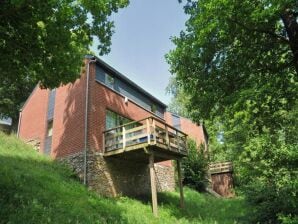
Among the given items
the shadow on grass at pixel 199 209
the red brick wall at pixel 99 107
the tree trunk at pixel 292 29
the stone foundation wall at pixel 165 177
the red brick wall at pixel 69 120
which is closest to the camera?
the tree trunk at pixel 292 29

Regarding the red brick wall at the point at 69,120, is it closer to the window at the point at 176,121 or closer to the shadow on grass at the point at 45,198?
the shadow on grass at the point at 45,198

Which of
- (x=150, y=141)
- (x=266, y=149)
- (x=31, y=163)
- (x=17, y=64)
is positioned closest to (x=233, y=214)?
(x=266, y=149)

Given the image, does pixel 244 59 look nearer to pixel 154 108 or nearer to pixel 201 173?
pixel 154 108

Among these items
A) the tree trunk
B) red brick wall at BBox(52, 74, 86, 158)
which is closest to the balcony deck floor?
red brick wall at BBox(52, 74, 86, 158)

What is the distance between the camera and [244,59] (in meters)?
12.8

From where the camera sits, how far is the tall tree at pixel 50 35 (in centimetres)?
962

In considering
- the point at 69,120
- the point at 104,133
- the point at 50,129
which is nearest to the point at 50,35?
the point at 104,133

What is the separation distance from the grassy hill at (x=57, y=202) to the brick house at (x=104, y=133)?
121cm

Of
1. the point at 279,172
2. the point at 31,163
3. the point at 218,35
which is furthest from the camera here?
the point at 31,163

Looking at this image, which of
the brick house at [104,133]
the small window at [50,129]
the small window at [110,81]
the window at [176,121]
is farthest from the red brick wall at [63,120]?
the window at [176,121]

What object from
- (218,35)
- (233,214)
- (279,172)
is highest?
(218,35)

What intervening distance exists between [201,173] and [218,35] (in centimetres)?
1758

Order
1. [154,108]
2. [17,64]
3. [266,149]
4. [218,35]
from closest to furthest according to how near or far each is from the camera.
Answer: [17,64], [218,35], [266,149], [154,108]

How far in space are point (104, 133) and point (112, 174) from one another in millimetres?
2432
